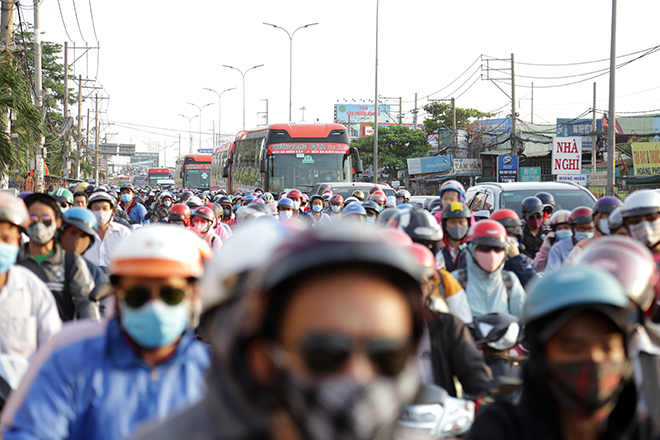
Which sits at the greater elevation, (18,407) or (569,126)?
(569,126)

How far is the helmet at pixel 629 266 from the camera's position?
2822 millimetres

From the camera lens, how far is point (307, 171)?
23625 mm

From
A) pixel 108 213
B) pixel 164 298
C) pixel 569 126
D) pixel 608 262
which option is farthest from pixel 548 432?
pixel 569 126

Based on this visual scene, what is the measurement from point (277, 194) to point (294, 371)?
22.3 metres

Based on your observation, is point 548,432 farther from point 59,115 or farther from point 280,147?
point 59,115

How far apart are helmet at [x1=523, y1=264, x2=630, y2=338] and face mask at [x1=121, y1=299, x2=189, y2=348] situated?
48.1 inches

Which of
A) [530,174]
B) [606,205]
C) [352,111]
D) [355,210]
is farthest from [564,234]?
[352,111]

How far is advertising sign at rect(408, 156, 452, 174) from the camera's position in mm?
57125

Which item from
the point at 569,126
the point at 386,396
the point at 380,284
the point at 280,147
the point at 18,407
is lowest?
the point at 18,407

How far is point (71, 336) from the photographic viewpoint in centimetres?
264

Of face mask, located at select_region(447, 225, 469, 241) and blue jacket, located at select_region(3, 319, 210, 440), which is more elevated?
face mask, located at select_region(447, 225, 469, 241)

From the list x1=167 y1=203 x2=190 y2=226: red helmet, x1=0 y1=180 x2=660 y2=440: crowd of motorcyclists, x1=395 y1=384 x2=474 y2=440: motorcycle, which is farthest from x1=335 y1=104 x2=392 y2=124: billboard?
x1=395 y1=384 x2=474 y2=440: motorcycle

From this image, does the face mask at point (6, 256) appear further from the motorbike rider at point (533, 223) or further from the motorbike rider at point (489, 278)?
the motorbike rider at point (533, 223)

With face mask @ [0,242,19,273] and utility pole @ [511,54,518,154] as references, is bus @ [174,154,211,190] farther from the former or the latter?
face mask @ [0,242,19,273]
